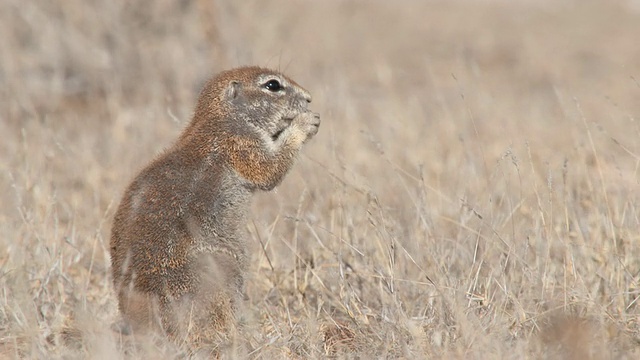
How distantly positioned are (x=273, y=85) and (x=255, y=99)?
0.17 meters

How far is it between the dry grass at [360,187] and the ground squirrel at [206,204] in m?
0.20

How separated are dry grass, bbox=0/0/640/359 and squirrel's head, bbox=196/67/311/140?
0.43 m

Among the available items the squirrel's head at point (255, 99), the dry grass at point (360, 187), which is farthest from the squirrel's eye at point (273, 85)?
the dry grass at point (360, 187)

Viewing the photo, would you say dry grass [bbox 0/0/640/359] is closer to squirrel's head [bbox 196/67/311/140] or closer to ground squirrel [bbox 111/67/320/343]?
ground squirrel [bbox 111/67/320/343]

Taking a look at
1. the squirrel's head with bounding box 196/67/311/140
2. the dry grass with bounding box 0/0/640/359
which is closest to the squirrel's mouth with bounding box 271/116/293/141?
the squirrel's head with bounding box 196/67/311/140

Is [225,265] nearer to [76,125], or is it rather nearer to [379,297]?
[379,297]

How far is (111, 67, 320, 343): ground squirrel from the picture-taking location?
390 cm

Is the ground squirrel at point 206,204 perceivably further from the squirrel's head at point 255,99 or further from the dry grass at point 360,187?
the dry grass at point 360,187

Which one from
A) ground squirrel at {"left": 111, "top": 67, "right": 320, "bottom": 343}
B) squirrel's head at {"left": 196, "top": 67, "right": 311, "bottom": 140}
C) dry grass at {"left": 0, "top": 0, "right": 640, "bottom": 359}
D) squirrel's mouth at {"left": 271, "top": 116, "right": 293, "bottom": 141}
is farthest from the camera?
squirrel's mouth at {"left": 271, "top": 116, "right": 293, "bottom": 141}

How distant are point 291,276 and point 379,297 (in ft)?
2.12

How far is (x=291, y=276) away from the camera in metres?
5.14

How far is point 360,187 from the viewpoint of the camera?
613cm

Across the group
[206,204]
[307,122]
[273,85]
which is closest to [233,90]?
[273,85]

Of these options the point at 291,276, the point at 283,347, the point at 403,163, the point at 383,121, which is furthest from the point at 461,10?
the point at 283,347
